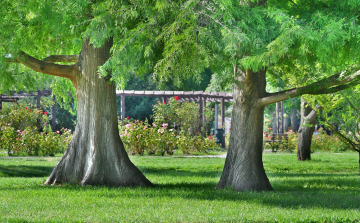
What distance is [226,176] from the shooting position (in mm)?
10078

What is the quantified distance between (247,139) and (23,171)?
6633 mm

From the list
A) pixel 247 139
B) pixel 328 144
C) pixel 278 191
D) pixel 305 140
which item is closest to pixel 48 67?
pixel 247 139

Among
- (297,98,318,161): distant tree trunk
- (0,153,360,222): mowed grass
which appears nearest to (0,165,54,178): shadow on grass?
(0,153,360,222): mowed grass

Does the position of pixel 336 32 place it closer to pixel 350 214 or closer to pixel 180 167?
pixel 350 214

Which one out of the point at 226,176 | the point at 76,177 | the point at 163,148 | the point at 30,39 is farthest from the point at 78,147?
the point at 163,148

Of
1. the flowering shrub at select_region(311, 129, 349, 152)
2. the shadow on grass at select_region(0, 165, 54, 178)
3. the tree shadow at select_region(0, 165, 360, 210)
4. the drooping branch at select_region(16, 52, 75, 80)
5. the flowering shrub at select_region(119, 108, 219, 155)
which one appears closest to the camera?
the tree shadow at select_region(0, 165, 360, 210)

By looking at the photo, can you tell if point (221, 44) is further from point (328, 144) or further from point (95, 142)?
point (328, 144)

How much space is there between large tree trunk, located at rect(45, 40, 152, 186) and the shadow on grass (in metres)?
2.48

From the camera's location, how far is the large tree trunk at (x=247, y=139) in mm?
9898

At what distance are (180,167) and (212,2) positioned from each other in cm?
727

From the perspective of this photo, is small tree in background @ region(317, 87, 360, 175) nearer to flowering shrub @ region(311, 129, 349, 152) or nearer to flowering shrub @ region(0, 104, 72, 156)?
flowering shrub @ region(0, 104, 72, 156)

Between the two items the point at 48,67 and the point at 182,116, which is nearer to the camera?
the point at 48,67

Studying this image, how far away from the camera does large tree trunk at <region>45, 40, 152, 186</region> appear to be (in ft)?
34.9

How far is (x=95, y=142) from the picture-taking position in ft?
35.2
